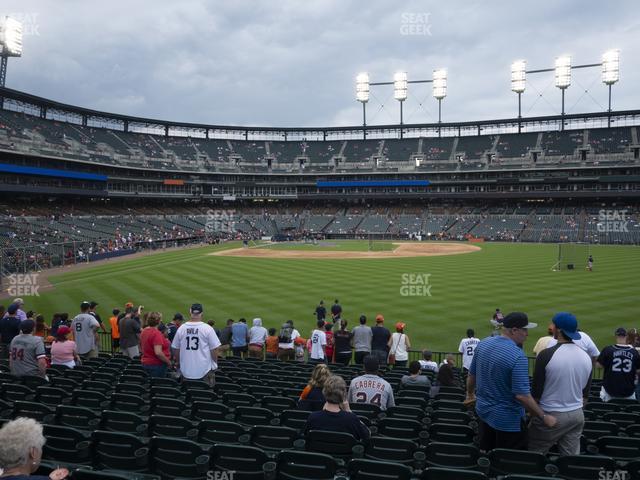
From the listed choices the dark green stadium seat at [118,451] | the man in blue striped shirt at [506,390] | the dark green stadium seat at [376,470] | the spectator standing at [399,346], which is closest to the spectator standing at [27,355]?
the dark green stadium seat at [118,451]

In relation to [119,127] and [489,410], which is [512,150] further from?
[489,410]

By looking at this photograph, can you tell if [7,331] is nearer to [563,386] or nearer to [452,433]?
[452,433]

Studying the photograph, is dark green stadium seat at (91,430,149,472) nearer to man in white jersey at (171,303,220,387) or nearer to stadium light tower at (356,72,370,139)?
man in white jersey at (171,303,220,387)

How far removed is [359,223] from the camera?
308 feet

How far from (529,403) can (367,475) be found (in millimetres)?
2135

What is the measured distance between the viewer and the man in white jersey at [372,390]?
717cm

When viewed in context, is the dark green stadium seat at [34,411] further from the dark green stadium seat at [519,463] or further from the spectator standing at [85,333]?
the spectator standing at [85,333]

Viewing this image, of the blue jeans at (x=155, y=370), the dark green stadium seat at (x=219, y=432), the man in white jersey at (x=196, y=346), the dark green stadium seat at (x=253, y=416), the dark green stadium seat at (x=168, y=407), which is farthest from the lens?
the blue jeans at (x=155, y=370)

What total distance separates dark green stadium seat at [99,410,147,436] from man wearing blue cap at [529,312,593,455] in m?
5.42

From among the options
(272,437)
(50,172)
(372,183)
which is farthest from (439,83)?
(272,437)

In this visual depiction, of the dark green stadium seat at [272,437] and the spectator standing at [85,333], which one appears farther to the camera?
the spectator standing at [85,333]

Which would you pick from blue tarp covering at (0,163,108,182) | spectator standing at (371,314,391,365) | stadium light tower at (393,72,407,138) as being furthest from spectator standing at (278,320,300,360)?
stadium light tower at (393,72,407,138)

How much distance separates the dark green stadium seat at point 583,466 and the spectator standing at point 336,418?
2.18 m

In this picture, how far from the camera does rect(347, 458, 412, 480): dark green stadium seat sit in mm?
4164
